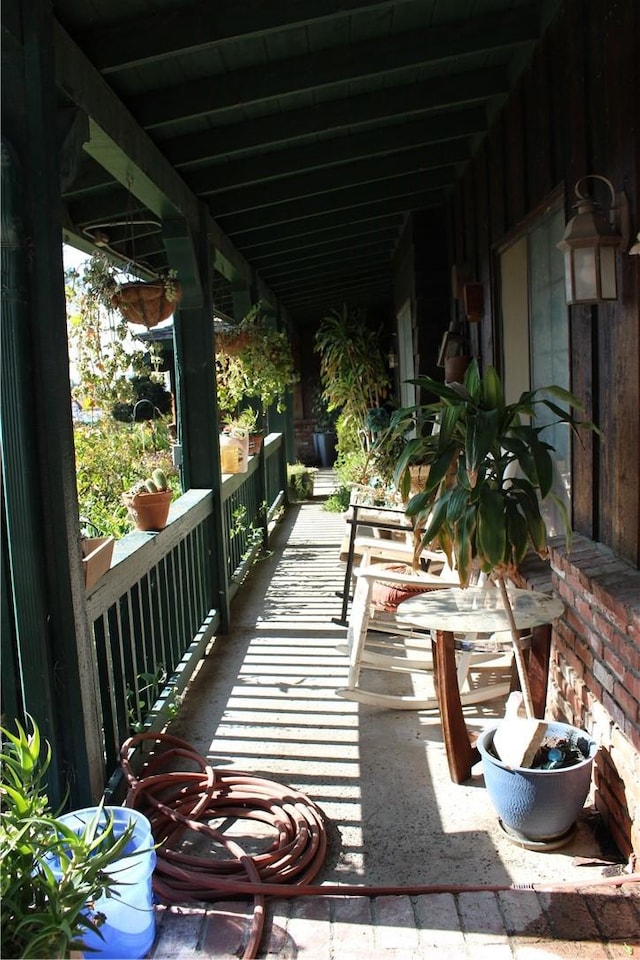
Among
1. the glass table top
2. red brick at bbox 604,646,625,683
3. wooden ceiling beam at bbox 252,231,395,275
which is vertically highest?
wooden ceiling beam at bbox 252,231,395,275

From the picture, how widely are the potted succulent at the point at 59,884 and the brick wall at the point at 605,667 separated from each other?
1.27 metres

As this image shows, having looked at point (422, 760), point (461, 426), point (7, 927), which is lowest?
point (422, 760)

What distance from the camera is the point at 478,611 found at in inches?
104

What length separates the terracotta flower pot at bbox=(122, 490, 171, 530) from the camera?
3117mm

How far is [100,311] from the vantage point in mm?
3211

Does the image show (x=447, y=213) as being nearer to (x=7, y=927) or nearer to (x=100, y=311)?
(x=100, y=311)

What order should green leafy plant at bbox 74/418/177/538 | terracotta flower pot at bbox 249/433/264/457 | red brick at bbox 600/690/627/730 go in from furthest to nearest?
terracotta flower pot at bbox 249/433/264/457
green leafy plant at bbox 74/418/177/538
red brick at bbox 600/690/627/730

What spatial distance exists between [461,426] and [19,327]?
4.20ft

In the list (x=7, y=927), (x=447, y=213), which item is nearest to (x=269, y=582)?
(x=447, y=213)

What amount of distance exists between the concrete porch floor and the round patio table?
0.46 ft

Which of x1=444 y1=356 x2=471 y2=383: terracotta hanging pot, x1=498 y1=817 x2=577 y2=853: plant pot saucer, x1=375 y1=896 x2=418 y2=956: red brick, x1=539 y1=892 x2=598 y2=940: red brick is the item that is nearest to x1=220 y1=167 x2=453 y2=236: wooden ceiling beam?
x1=444 y1=356 x2=471 y2=383: terracotta hanging pot

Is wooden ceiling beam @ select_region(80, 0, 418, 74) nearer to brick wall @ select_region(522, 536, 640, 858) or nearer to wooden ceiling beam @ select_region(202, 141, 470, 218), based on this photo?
wooden ceiling beam @ select_region(202, 141, 470, 218)

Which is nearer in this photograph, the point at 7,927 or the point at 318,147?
the point at 7,927

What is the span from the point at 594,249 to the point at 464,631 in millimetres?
1241
